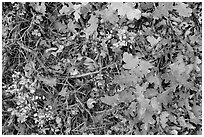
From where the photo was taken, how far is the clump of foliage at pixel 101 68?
9.25 feet

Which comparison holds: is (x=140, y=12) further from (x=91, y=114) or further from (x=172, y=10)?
(x=91, y=114)

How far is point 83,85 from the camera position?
114 inches

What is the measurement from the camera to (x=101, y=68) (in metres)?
2.88

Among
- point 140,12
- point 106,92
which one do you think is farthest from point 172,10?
point 106,92

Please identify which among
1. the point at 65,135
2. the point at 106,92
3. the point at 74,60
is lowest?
the point at 65,135

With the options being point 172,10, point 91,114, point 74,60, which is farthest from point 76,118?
point 172,10

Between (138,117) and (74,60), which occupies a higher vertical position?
(74,60)

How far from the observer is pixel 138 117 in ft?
A: 9.24

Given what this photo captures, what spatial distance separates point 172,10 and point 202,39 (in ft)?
0.84

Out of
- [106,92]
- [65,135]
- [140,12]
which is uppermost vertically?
[140,12]

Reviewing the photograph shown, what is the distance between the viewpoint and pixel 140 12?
280cm

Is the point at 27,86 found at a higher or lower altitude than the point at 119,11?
lower

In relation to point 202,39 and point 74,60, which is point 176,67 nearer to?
point 202,39

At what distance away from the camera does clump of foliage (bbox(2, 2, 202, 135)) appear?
282 cm
